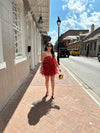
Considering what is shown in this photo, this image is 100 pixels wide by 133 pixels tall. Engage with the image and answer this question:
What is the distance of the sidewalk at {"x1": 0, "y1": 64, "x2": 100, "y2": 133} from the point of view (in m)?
1.83

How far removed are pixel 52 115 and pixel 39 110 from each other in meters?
0.39

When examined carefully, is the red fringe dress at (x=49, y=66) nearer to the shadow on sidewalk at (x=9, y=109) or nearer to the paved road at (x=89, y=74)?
the shadow on sidewalk at (x=9, y=109)

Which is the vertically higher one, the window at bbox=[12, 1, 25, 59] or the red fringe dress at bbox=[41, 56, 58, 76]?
the window at bbox=[12, 1, 25, 59]

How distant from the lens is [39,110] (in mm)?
2391

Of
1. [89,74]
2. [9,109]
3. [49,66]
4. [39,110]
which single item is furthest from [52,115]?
[89,74]

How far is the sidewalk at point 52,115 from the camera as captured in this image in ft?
5.99

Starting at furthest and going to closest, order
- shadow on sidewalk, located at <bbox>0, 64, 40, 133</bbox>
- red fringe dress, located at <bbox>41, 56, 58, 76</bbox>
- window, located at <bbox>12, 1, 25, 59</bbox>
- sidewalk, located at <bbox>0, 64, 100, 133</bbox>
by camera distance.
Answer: window, located at <bbox>12, 1, 25, 59</bbox> < red fringe dress, located at <bbox>41, 56, 58, 76</bbox> < shadow on sidewalk, located at <bbox>0, 64, 40, 133</bbox> < sidewalk, located at <bbox>0, 64, 100, 133</bbox>

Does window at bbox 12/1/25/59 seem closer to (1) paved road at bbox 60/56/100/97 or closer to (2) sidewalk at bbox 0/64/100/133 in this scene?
(2) sidewalk at bbox 0/64/100/133

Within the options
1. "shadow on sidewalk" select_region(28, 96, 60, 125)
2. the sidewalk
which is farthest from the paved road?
"shadow on sidewalk" select_region(28, 96, 60, 125)

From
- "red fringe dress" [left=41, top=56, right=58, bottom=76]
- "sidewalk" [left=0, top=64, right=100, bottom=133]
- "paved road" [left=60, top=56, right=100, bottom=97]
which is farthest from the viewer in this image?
"paved road" [left=60, top=56, right=100, bottom=97]

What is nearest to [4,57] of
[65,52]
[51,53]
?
[51,53]

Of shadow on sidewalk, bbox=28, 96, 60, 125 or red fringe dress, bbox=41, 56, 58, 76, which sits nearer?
shadow on sidewalk, bbox=28, 96, 60, 125

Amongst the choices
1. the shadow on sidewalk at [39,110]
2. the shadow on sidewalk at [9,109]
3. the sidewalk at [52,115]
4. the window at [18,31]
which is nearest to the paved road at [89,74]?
the sidewalk at [52,115]

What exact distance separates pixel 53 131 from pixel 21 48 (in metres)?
3.43
